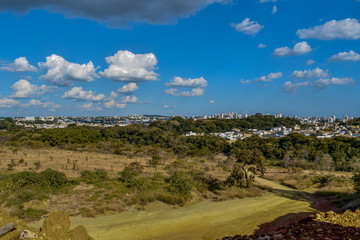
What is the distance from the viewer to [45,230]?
5809mm

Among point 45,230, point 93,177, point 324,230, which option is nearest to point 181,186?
point 93,177

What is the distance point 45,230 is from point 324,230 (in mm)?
7960

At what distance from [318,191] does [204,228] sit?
974 centimetres

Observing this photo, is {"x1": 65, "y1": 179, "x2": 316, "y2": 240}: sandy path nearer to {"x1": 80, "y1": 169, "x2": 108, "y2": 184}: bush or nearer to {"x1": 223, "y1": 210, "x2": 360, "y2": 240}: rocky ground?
{"x1": 223, "y1": 210, "x2": 360, "y2": 240}: rocky ground

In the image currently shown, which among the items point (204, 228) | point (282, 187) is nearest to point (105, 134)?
point (282, 187)

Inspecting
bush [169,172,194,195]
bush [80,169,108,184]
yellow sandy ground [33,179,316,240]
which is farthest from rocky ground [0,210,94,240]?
bush [80,169,108,184]

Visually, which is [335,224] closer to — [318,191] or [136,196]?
[318,191]

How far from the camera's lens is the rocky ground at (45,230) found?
5504 millimetres

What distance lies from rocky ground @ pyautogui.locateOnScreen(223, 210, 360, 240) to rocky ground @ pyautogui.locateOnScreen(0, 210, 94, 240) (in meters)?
4.97

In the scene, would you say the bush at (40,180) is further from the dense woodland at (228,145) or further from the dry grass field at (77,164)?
the dense woodland at (228,145)

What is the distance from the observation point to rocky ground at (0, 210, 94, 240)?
217 inches

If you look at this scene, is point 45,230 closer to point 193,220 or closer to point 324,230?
point 193,220

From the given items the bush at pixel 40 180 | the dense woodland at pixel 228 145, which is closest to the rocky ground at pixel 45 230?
the bush at pixel 40 180

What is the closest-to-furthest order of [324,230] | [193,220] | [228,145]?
[324,230], [193,220], [228,145]
